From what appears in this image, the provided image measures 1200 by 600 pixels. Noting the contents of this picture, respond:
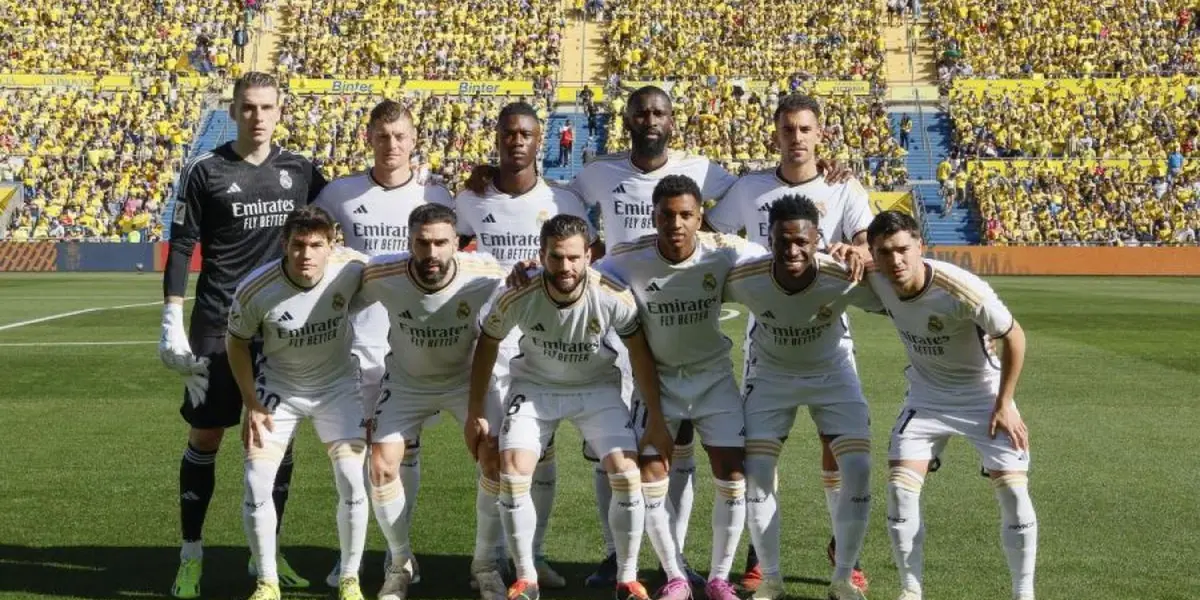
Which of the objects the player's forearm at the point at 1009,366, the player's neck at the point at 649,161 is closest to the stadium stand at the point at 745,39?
the player's neck at the point at 649,161

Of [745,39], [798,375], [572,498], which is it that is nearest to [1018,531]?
[798,375]

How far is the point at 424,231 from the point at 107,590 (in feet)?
9.40

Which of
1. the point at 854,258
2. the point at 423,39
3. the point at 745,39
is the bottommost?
the point at 854,258

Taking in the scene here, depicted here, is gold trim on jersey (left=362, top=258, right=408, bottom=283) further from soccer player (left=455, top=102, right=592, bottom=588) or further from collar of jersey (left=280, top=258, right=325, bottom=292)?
soccer player (left=455, top=102, right=592, bottom=588)

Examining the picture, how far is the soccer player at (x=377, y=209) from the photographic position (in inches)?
344

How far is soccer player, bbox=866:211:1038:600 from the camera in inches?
291

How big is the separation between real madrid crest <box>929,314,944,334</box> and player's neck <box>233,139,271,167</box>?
426 centimetres

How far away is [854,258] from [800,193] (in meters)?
1.16

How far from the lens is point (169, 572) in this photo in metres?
8.44

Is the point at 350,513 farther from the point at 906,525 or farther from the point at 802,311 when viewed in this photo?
the point at 906,525

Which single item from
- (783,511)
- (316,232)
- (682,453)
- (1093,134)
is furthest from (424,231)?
(1093,134)

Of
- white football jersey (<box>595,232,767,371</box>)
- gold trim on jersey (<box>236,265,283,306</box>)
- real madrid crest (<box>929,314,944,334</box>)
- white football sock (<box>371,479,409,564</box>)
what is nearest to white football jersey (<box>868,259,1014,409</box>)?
real madrid crest (<box>929,314,944,334</box>)

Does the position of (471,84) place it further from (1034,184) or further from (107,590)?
(107,590)

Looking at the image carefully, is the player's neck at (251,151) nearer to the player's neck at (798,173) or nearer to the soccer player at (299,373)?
the soccer player at (299,373)
